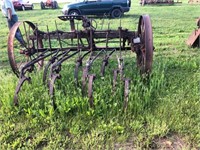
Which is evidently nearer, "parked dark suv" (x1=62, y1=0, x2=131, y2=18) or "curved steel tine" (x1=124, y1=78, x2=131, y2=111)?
"curved steel tine" (x1=124, y1=78, x2=131, y2=111)

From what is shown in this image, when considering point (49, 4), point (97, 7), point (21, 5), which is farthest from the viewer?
point (49, 4)

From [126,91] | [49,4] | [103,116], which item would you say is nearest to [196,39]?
[126,91]

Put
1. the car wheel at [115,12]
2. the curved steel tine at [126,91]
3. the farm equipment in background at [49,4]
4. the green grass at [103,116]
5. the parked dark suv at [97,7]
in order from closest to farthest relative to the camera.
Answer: the green grass at [103,116]
the curved steel tine at [126,91]
the parked dark suv at [97,7]
the car wheel at [115,12]
the farm equipment in background at [49,4]

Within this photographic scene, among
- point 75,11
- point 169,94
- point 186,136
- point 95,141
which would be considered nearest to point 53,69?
point 95,141

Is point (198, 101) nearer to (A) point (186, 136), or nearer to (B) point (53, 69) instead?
(A) point (186, 136)

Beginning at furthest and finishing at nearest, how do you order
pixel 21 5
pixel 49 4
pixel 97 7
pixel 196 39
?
pixel 49 4 < pixel 21 5 < pixel 97 7 < pixel 196 39

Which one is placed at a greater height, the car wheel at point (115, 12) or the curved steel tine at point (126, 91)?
the car wheel at point (115, 12)

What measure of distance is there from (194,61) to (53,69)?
117 inches

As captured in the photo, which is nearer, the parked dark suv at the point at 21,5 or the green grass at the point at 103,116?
the green grass at the point at 103,116

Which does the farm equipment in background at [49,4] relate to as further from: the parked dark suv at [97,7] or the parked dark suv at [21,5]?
the parked dark suv at [97,7]

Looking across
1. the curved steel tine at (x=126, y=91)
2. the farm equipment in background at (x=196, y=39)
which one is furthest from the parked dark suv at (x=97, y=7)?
the curved steel tine at (x=126, y=91)

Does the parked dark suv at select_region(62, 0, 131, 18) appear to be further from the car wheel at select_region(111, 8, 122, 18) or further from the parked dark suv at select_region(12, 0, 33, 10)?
the parked dark suv at select_region(12, 0, 33, 10)

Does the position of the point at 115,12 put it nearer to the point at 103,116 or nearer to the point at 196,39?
the point at 196,39

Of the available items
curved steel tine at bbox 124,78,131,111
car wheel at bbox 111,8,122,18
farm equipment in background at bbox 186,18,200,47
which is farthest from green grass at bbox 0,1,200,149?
car wheel at bbox 111,8,122,18
